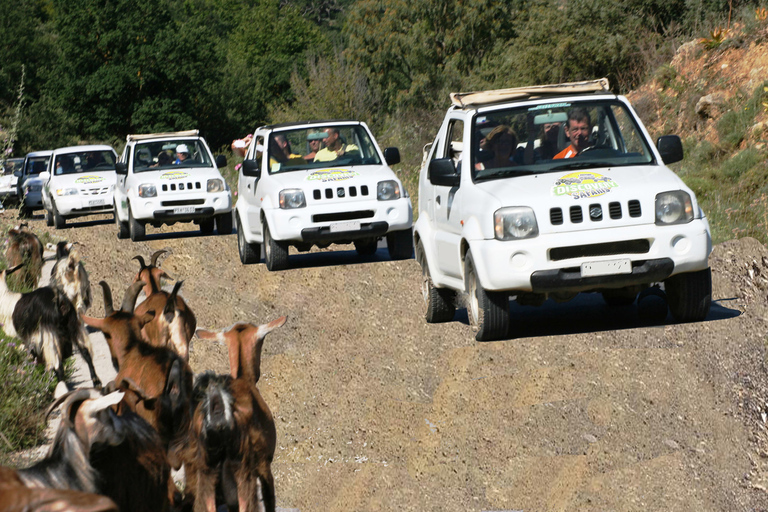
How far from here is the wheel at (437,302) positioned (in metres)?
10.4

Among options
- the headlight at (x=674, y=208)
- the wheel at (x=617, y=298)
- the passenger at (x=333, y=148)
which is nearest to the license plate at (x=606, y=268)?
the headlight at (x=674, y=208)

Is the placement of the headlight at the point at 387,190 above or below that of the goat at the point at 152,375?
below

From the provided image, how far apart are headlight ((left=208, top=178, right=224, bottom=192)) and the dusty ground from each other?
22.1ft

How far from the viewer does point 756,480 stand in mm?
6543

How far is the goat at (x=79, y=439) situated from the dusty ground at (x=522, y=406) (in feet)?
8.70

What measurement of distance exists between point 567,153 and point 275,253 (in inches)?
214

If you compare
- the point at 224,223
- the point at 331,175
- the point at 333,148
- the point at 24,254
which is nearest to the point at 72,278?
the point at 24,254

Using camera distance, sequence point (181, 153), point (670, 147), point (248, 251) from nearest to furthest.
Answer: point (670, 147)
point (248, 251)
point (181, 153)

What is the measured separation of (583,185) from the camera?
8.67 m

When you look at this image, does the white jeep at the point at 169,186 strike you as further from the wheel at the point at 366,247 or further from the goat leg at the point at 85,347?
the goat leg at the point at 85,347

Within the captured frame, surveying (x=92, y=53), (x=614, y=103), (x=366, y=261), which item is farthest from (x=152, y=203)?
(x=92, y=53)

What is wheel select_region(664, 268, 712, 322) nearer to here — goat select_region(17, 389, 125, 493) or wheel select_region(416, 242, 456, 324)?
wheel select_region(416, 242, 456, 324)

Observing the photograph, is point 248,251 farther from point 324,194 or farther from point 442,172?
point 442,172

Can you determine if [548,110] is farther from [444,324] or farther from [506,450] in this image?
[506,450]
